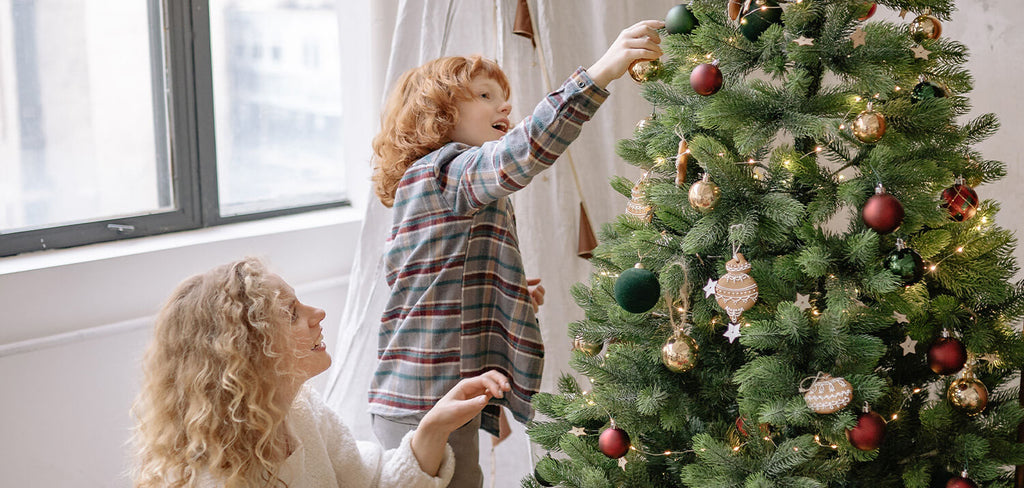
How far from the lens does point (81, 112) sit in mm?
1999

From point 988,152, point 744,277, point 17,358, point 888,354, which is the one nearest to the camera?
point 744,277

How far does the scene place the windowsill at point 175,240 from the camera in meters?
1.79

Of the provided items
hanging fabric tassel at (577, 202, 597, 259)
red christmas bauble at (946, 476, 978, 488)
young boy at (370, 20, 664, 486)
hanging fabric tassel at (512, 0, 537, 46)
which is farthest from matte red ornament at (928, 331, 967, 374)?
hanging fabric tassel at (512, 0, 537, 46)

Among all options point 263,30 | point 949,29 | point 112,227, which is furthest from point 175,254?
point 949,29

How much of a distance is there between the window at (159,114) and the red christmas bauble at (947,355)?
1.78 meters

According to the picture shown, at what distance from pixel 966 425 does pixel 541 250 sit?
3.72 ft

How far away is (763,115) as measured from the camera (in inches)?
41.3

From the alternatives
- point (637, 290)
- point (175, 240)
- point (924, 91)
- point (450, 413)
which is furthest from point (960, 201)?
point (175, 240)

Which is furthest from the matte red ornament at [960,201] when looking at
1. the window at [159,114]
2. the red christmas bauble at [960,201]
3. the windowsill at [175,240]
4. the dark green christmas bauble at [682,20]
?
the window at [159,114]

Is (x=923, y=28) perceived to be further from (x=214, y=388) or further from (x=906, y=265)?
(x=214, y=388)

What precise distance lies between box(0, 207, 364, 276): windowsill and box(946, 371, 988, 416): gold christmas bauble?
1.64 meters

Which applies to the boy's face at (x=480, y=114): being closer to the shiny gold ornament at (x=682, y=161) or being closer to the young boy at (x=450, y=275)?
the young boy at (x=450, y=275)

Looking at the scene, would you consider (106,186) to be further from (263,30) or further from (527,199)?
(527,199)

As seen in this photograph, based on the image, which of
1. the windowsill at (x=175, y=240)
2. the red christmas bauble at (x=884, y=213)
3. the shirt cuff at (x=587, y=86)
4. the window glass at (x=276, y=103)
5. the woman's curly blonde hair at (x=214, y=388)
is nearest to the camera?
the red christmas bauble at (x=884, y=213)
